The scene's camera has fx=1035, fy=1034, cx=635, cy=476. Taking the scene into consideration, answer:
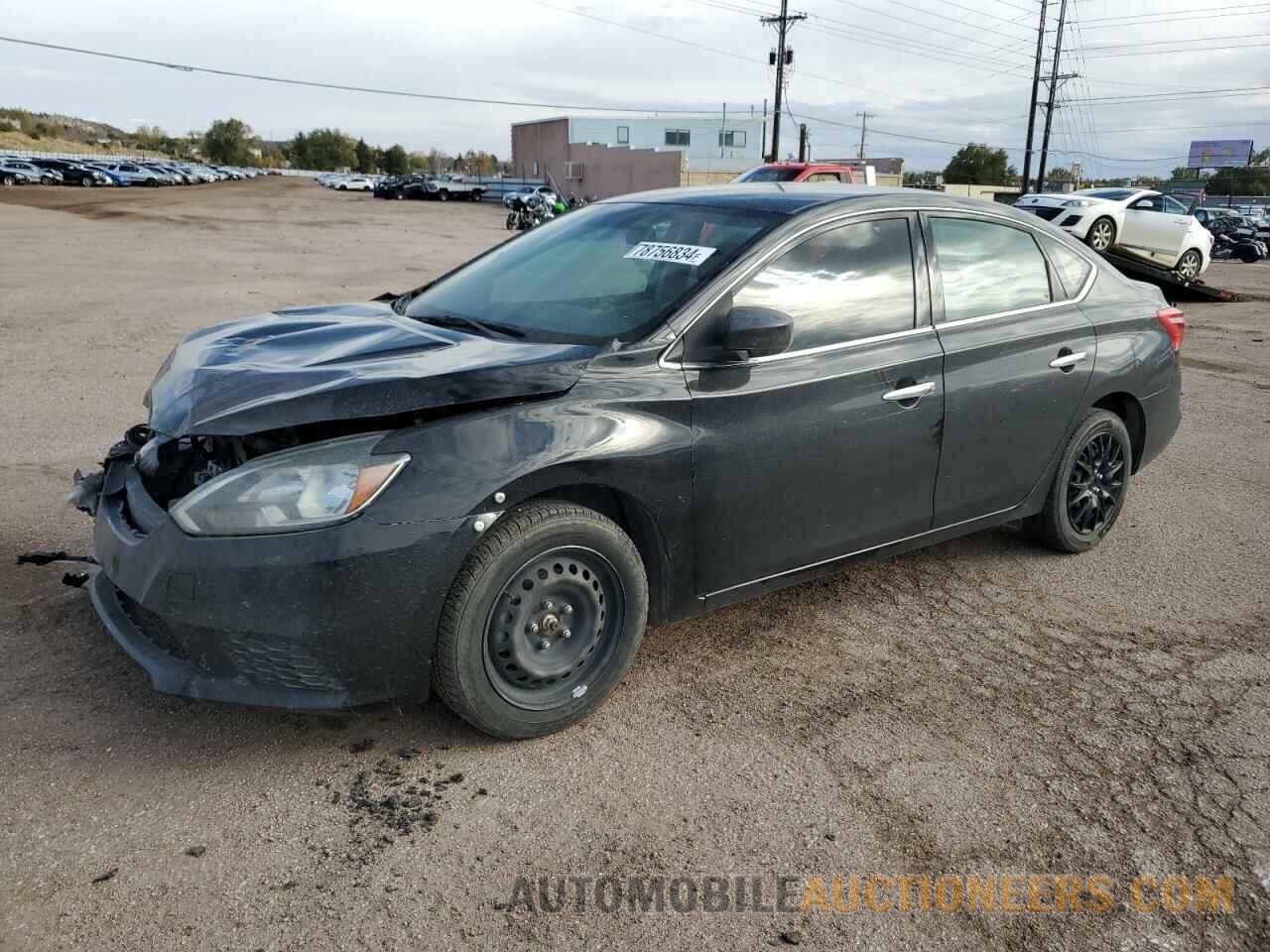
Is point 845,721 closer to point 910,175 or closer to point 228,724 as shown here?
point 228,724

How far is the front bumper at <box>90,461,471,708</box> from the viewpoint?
2.80 meters

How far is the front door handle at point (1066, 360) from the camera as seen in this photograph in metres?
4.56

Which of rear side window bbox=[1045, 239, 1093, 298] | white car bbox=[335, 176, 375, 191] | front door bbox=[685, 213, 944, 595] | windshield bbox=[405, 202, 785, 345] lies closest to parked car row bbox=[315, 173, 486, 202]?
white car bbox=[335, 176, 375, 191]

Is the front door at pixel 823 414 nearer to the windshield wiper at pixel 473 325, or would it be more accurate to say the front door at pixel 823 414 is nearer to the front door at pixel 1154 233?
the windshield wiper at pixel 473 325

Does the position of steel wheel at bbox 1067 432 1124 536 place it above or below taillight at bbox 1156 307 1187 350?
below

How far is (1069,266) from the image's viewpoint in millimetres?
4812

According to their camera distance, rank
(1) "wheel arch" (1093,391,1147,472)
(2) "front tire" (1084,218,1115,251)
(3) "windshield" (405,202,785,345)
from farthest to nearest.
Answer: (2) "front tire" (1084,218,1115,251)
(1) "wheel arch" (1093,391,1147,472)
(3) "windshield" (405,202,785,345)

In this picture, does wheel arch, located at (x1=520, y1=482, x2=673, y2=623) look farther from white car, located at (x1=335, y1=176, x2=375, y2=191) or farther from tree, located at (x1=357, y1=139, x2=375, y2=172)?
tree, located at (x1=357, y1=139, x2=375, y2=172)

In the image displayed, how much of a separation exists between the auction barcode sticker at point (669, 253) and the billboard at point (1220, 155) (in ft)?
404

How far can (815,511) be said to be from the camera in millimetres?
3787

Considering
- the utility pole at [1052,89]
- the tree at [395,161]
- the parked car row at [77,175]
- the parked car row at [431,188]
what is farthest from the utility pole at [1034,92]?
the tree at [395,161]

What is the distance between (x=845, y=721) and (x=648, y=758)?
2.35ft

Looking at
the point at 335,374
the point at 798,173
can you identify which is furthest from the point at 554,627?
the point at 798,173

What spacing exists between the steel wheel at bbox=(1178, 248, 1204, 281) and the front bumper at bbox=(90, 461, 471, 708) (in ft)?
64.4
